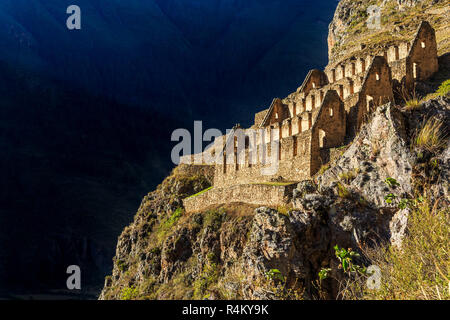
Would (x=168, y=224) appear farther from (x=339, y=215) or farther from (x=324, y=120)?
(x=339, y=215)

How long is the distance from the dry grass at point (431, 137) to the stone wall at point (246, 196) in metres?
7.66

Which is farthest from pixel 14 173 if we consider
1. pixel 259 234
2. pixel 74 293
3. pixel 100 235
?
pixel 259 234

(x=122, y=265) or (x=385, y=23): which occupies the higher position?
(x=385, y=23)

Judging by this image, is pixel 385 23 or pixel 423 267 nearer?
pixel 423 267

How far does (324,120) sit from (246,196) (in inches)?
235

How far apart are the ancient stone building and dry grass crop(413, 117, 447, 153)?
5.65 m

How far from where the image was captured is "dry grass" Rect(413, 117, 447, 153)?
13.4 meters

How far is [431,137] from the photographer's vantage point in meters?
13.6

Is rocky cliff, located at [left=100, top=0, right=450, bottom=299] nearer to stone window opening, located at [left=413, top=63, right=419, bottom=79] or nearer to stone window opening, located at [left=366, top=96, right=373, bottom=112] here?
stone window opening, located at [left=366, top=96, right=373, bottom=112]

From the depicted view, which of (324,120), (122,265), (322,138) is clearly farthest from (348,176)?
(122,265)

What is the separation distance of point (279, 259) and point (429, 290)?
789 centimetres

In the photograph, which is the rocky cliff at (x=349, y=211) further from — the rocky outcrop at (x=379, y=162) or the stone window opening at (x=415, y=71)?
the stone window opening at (x=415, y=71)

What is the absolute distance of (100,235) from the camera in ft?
310
